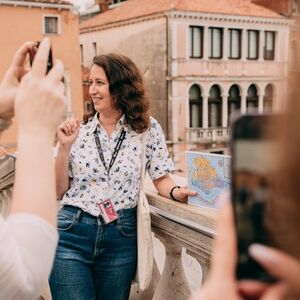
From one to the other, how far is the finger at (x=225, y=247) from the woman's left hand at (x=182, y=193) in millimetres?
1204

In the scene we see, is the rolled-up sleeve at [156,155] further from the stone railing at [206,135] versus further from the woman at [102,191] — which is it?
the stone railing at [206,135]

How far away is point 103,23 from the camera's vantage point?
69.9ft

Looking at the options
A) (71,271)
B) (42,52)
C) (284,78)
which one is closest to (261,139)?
(284,78)

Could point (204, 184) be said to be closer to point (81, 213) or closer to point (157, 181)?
point (157, 181)

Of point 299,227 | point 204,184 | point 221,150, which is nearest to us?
point 299,227

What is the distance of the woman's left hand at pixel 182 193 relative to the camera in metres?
1.83

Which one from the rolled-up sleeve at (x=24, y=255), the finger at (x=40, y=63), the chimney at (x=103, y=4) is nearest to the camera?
the rolled-up sleeve at (x=24, y=255)

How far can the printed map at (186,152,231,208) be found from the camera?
5.43 feet

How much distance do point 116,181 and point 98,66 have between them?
46cm

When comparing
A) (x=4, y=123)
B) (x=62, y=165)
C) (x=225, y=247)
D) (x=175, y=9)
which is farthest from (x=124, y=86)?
(x=175, y=9)

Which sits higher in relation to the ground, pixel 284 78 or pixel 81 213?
pixel 284 78

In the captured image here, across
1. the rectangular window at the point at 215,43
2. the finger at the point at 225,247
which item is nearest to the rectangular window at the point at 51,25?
the rectangular window at the point at 215,43

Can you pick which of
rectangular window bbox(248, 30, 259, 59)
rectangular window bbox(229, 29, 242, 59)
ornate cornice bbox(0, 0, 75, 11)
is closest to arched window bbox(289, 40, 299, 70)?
ornate cornice bbox(0, 0, 75, 11)

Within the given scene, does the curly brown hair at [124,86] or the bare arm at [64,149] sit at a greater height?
the curly brown hair at [124,86]
